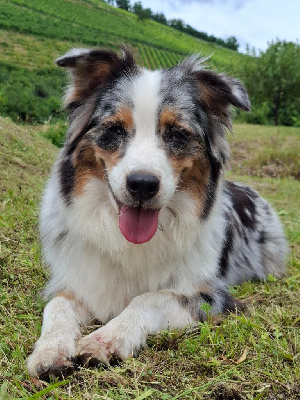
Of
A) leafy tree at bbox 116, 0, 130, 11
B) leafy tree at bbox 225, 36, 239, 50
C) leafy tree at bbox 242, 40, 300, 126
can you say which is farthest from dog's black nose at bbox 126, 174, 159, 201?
leafy tree at bbox 242, 40, 300, 126

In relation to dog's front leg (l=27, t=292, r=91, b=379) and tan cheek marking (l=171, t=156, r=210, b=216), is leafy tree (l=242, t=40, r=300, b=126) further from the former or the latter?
dog's front leg (l=27, t=292, r=91, b=379)

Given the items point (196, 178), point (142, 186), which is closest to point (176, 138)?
point (196, 178)

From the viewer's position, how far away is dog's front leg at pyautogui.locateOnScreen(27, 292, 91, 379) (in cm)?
258

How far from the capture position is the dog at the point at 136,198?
3156mm

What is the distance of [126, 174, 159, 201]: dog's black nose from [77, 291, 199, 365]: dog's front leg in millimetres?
800

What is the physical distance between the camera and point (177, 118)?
3412 millimetres

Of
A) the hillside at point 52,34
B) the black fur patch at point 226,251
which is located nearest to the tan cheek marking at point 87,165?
the black fur patch at point 226,251

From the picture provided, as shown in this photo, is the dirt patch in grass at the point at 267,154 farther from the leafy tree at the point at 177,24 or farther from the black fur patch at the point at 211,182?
the black fur patch at the point at 211,182

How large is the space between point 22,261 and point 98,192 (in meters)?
1.24

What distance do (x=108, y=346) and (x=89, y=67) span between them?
7.17 feet

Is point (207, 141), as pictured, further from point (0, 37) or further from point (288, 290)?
point (0, 37)

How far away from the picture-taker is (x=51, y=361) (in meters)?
2.59

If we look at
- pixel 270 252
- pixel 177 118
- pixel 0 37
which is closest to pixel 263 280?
pixel 270 252

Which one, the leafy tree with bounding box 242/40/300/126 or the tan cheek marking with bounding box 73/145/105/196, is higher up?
the leafy tree with bounding box 242/40/300/126
